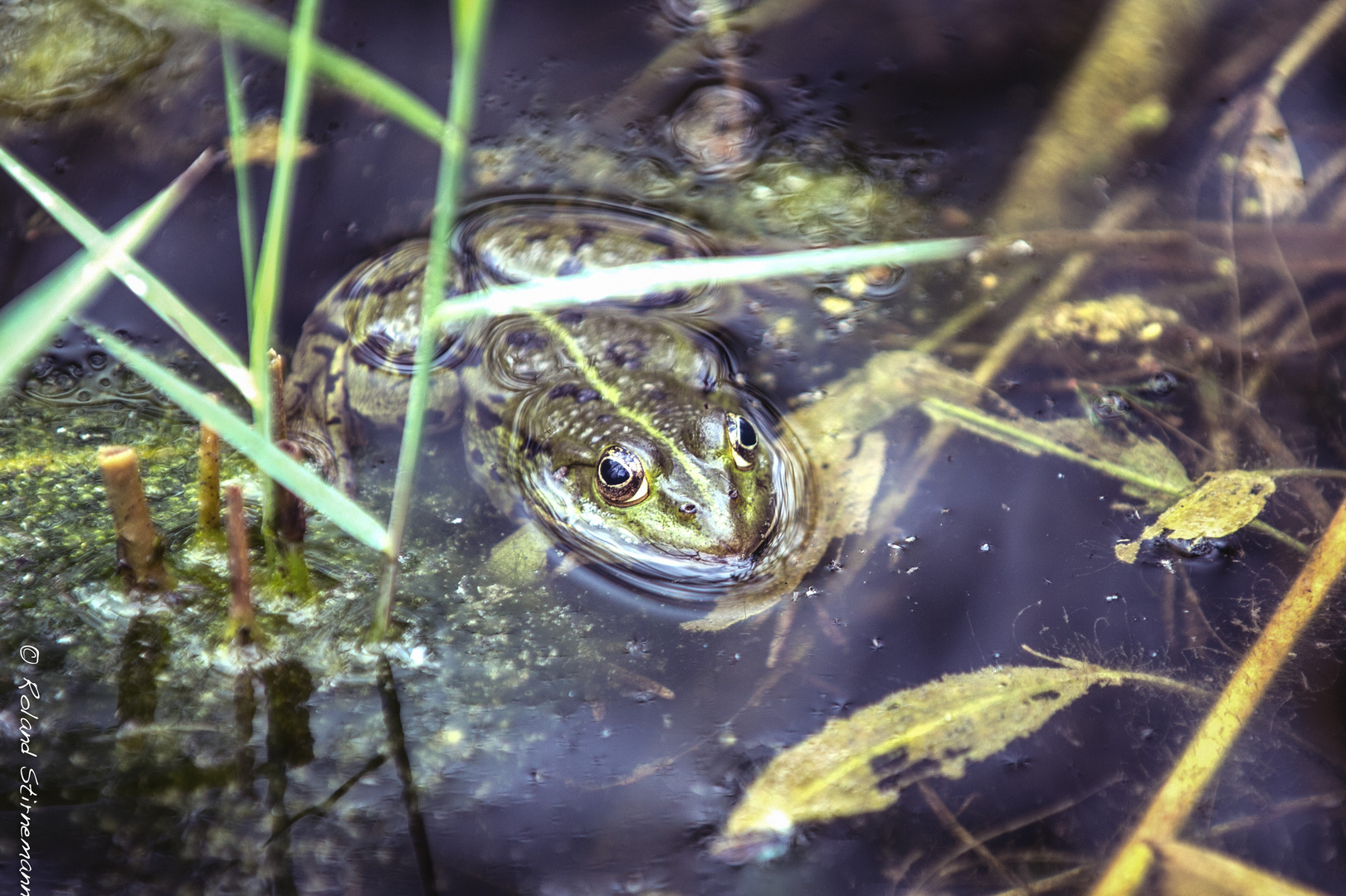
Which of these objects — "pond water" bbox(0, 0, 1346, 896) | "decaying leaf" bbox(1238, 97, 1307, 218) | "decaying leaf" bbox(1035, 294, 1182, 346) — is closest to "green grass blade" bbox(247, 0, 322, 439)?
"pond water" bbox(0, 0, 1346, 896)

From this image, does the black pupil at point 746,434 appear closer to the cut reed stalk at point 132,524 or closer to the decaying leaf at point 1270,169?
the cut reed stalk at point 132,524

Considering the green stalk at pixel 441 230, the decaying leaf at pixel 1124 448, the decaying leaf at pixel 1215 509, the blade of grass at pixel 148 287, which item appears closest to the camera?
the green stalk at pixel 441 230

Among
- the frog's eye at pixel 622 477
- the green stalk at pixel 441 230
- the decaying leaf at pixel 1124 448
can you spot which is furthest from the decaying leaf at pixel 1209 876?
the green stalk at pixel 441 230

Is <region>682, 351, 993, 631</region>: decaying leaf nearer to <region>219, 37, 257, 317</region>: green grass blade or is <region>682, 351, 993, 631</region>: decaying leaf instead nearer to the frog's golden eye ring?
the frog's golden eye ring

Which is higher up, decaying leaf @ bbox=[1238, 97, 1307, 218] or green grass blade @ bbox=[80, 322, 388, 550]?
green grass blade @ bbox=[80, 322, 388, 550]

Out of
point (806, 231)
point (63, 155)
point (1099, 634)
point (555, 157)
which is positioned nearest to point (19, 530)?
point (63, 155)

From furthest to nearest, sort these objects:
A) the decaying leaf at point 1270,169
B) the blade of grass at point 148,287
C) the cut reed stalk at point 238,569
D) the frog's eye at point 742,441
Answer: the decaying leaf at point 1270,169
the frog's eye at point 742,441
the cut reed stalk at point 238,569
the blade of grass at point 148,287
